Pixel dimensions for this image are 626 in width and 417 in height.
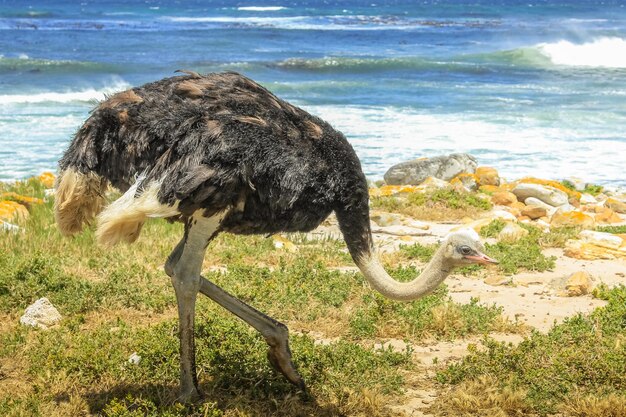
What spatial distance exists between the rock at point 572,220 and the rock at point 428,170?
2888 millimetres

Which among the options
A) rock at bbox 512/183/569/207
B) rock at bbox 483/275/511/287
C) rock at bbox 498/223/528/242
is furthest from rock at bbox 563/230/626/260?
rock at bbox 512/183/569/207

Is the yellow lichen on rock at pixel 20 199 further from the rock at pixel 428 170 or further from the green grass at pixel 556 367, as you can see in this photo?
the rock at pixel 428 170

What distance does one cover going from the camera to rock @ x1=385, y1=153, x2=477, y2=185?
1245 cm

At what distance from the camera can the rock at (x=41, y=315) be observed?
6.14m

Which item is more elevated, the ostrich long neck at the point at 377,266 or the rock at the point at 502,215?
the ostrich long neck at the point at 377,266

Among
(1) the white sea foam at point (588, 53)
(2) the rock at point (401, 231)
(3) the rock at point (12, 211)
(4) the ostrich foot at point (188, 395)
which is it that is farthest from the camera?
(1) the white sea foam at point (588, 53)

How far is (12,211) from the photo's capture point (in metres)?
8.52

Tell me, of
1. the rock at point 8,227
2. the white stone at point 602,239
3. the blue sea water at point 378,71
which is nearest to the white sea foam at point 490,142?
the blue sea water at point 378,71

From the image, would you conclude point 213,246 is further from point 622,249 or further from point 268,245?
point 622,249

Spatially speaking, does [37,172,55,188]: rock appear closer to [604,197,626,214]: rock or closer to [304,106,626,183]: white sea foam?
[304,106,626,183]: white sea foam

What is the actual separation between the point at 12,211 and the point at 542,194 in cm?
576

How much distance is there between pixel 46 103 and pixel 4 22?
23.1 meters

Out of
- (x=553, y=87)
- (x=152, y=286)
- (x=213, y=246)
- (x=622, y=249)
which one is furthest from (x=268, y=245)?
(x=553, y=87)

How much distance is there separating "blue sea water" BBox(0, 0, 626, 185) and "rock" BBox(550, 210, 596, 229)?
4006mm
